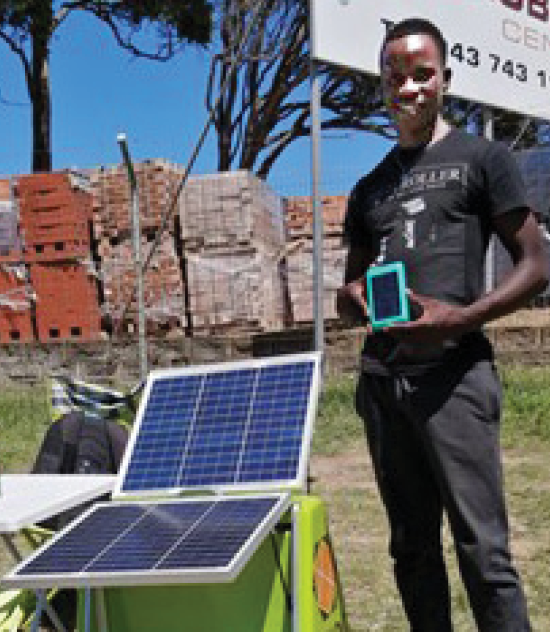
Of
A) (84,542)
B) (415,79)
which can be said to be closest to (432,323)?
(415,79)

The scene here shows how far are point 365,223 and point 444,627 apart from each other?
1.22 m

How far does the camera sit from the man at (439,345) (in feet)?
7.23

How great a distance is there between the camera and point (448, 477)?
2.23 m

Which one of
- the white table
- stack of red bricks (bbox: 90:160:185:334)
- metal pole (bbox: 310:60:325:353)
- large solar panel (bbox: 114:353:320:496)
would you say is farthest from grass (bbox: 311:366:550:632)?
stack of red bricks (bbox: 90:160:185:334)

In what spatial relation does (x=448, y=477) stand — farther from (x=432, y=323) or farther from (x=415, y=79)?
(x=415, y=79)

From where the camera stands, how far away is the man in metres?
2.20

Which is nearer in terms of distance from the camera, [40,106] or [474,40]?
[474,40]

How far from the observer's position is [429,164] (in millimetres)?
2332

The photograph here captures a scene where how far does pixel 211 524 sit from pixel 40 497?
2.30ft

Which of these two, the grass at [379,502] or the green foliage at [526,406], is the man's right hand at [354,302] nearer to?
the grass at [379,502]

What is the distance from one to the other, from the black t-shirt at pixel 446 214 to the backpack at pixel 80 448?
186 centimetres

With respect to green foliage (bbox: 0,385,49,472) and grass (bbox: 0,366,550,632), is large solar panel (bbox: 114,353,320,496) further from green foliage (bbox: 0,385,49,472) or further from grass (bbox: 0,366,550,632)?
green foliage (bbox: 0,385,49,472)

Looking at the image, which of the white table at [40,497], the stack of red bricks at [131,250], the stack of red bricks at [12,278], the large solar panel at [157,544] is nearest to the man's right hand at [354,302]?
the large solar panel at [157,544]

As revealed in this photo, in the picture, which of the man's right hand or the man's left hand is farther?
the man's right hand
